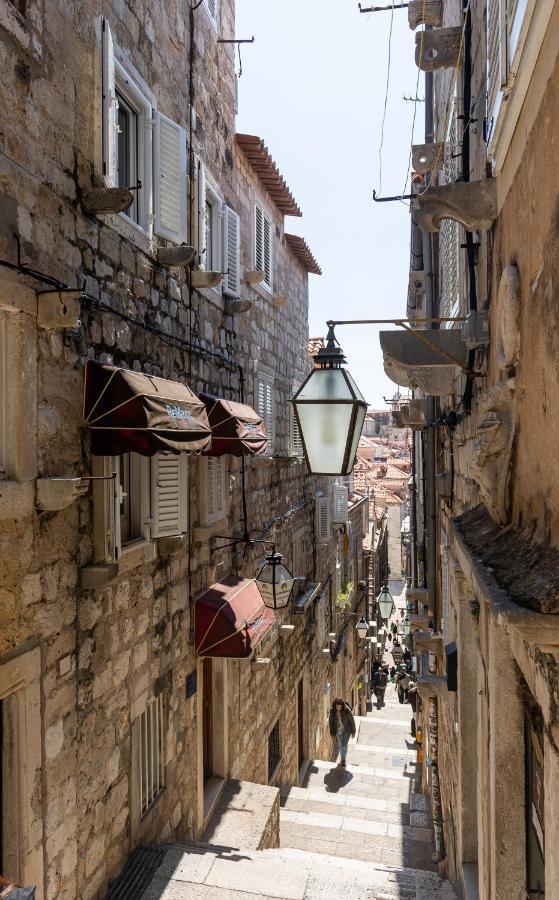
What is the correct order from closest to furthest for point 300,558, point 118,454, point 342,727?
point 118,454 < point 342,727 < point 300,558

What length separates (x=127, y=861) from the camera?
5.56 meters

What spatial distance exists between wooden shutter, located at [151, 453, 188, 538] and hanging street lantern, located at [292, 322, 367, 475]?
257cm

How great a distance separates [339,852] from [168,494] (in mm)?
6425

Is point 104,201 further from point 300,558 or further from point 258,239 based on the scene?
point 300,558

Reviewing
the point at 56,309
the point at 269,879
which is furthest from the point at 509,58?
the point at 269,879

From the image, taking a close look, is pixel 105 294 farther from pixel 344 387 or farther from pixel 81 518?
pixel 344 387

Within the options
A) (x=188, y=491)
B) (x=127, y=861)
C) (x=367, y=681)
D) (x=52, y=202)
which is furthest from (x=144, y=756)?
(x=367, y=681)

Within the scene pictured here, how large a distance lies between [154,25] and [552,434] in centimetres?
632

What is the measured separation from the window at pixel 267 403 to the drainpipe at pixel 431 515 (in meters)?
2.91

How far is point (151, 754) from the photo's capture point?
627 centimetres

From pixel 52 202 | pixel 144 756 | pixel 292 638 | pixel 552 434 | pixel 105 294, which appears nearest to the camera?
pixel 552 434

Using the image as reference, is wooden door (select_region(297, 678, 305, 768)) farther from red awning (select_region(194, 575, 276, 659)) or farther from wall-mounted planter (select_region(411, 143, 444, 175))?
wall-mounted planter (select_region(411, 143, 444, 175))

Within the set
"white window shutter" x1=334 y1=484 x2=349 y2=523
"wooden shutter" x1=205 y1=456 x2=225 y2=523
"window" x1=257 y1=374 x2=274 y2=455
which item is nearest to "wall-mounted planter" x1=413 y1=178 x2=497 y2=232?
"wooden shutter" x1=205 y1=456 x2=225 y2=523

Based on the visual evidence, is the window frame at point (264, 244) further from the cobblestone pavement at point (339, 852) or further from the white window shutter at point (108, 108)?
the cobblestone pavement at point (339, 852)
